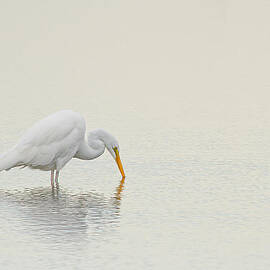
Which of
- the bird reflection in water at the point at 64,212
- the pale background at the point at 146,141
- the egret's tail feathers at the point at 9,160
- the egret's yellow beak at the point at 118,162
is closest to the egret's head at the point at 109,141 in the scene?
the egret's yellow beak at the point at 118,162

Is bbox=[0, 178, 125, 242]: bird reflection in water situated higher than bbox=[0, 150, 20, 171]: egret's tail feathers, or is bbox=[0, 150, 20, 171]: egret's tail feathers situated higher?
bbox=[0, 150, 20, 171]: egret's tail feathers

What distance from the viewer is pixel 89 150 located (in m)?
13.3

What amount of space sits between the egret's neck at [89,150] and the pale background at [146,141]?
11.8 inches

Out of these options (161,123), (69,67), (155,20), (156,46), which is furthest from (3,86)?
(155,20)

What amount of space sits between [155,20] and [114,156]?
971 inches

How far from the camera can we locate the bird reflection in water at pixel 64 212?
10.2m

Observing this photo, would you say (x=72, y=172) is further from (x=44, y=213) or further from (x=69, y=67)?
(x=69, y=67)

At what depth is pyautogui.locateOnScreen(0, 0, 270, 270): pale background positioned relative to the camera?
9.74 metres

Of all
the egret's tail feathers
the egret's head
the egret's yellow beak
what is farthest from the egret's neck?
the egret's tail feathers

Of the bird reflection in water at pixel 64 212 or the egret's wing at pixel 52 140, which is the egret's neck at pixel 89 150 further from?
the bird reflection in water at pixel 64 212

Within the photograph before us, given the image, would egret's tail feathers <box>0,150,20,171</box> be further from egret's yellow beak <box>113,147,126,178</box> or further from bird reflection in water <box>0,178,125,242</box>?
egret's yellow beak <box>113,147,126,178</box>

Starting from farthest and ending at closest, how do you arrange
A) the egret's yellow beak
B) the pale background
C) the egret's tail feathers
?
the egret's yellow beak, the egret's tail feathers, the pale background

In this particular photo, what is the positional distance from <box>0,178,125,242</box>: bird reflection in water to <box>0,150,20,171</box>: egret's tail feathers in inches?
13.6

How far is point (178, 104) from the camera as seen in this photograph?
19828 millimetres
